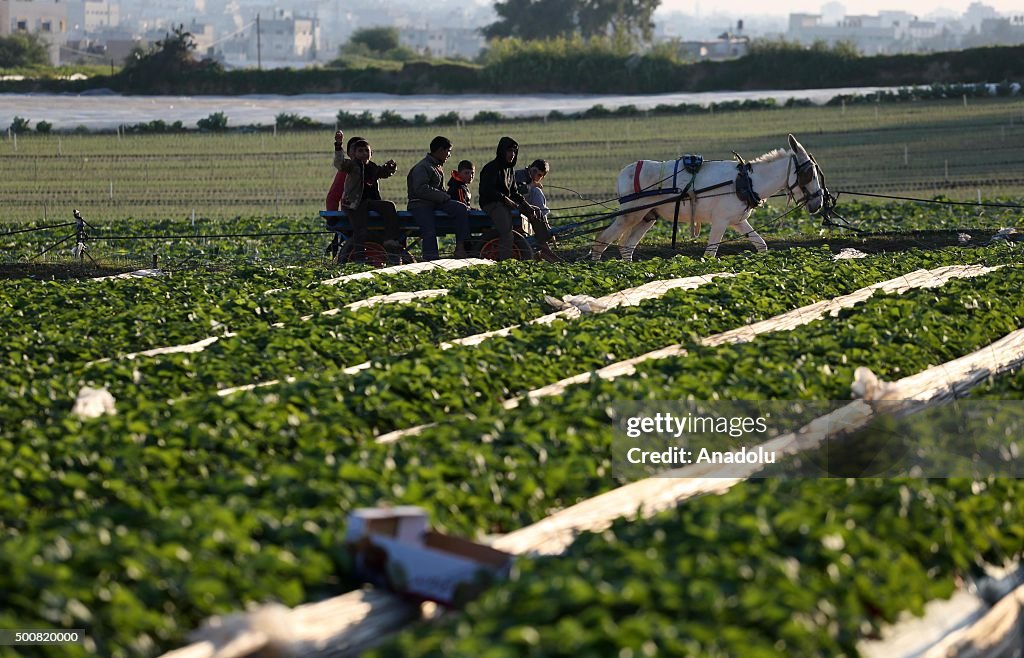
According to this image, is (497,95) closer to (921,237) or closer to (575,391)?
(921,237)

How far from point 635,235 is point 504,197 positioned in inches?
113

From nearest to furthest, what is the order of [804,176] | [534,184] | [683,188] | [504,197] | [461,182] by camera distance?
1. [504,197]
2. [461,182]
3. [534,184]
4. [683,188]
5. [804,176]

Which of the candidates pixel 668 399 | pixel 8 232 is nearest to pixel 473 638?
pixel 668 399

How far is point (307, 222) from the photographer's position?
2502 cm

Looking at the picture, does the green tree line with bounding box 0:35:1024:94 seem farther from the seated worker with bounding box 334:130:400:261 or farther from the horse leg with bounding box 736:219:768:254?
the seated worker with bounding box 334:130:400:261

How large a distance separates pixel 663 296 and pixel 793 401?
14.3 ft

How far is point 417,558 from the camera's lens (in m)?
6.52

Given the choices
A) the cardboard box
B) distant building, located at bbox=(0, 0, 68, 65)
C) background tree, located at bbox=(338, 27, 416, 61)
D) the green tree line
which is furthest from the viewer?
distant building, located at bbox=(0, 0, 68, 65)

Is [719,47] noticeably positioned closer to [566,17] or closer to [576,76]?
[566,17]

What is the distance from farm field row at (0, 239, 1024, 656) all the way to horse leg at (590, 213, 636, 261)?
14.2ft

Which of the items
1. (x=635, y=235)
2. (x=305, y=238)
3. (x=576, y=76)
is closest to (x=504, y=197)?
(x=635, y=235)

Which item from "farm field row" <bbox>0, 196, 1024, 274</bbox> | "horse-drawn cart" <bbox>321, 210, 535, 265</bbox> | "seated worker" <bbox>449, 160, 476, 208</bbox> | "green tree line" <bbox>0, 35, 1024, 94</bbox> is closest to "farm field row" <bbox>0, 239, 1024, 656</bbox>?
"horse-drawn cart" <bbox>321, 210, 535, 265</bbox>

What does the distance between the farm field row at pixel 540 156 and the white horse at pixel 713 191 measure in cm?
840

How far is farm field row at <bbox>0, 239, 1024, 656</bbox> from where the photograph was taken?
19.9 feet
